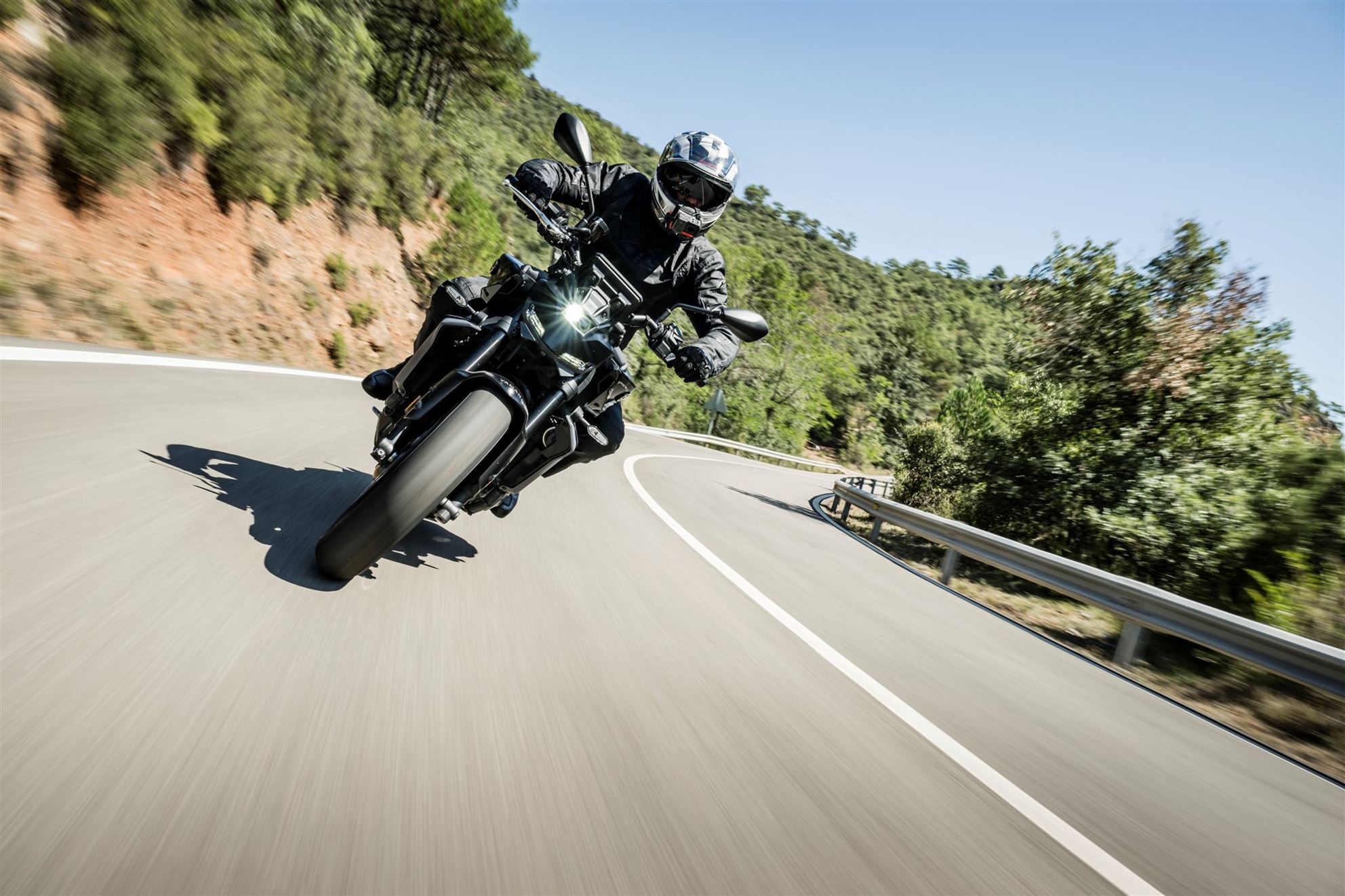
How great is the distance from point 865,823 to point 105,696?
2.24m

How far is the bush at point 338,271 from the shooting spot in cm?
1548

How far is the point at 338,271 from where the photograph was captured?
1561 cm

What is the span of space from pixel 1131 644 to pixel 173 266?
12418 millimetres

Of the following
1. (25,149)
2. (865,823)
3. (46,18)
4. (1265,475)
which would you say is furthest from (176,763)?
(1265,475)

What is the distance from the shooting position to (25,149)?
8133mm

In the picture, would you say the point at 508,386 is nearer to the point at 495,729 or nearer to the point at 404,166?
the point at 495,729

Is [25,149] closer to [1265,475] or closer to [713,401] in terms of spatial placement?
[1265,475]

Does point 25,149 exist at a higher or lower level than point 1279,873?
higher

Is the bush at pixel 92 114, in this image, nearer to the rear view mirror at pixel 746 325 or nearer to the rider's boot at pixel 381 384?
the rider's boot at pixel 381 384

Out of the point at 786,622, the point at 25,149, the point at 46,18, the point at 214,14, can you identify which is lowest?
the point at 786,622

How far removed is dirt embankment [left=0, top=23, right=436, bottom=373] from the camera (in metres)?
7.73

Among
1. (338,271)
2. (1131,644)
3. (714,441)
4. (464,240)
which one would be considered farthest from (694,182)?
(714,441)

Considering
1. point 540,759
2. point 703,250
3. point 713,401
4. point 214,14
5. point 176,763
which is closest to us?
point 176,763

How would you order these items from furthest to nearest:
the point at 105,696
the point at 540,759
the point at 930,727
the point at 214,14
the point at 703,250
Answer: the point at 214,14, the point at 703,250, the point at 930,727, the point at 540,759, the point at 105,696
